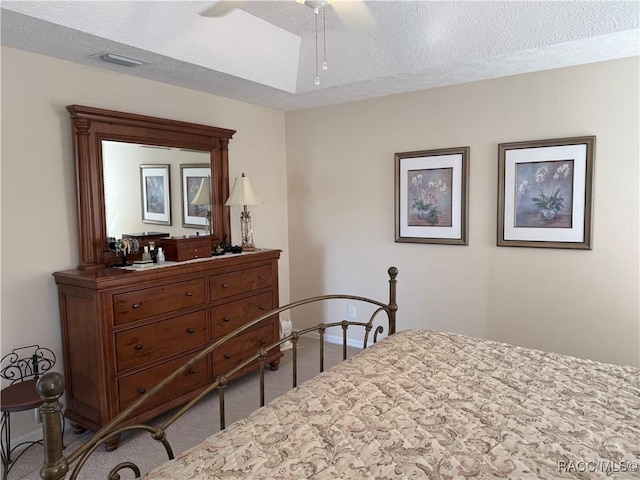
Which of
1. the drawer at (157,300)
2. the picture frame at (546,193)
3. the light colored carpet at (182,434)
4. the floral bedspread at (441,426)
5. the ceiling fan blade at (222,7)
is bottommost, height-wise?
the light colored carpet at (182,434)

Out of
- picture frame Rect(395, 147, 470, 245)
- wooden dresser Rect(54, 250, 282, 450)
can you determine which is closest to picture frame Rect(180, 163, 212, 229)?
wooden dresser Rect(54, 250, 282, 450)

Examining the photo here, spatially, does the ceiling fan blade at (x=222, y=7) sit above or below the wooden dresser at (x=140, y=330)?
above

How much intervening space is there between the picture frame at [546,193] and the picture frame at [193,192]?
2.41 m

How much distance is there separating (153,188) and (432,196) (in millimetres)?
2273

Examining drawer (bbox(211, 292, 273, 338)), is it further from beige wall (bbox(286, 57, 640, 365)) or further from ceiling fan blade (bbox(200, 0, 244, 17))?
ceiling fan blade (bbox(200, 0, 244, 17))

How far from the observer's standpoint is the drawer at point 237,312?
3.31 meters

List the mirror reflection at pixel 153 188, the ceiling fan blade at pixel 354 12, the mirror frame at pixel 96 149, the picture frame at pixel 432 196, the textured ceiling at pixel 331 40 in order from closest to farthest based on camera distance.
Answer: the ceiling fan blade at pixel 354 12 < the textured ceiling at pixel 331 40 < the mirror frame at pixel 96 149 < the mirror reflection at pixel 153 188 < the picture frame at pixel 432 196

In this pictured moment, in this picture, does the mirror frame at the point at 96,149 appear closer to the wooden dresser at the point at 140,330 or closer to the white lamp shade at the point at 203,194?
the wooden dresser at the point at 140,330

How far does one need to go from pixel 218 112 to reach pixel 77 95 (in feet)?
4.05

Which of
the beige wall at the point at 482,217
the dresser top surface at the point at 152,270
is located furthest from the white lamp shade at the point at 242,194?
the beige wall at the point at 482,217

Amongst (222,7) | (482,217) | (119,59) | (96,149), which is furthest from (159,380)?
(482,217)

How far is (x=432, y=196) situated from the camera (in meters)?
3.83

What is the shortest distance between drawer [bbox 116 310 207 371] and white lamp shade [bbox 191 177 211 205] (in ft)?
3.26

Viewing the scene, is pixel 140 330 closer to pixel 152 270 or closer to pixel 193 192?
pixel 152 270
